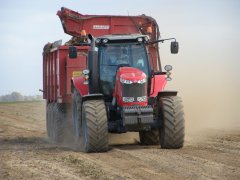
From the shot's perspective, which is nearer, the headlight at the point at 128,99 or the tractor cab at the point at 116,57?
the headlight at the point at 128,99

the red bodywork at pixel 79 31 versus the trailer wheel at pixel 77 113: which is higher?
the red bodywork at pixel 79 31

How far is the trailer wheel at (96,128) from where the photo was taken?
39.3ft

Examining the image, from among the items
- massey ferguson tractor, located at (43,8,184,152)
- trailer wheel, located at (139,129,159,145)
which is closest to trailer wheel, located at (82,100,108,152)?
massey ferguson tractor, located at (43,8,184,152)

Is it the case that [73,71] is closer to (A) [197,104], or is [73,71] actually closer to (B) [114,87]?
(B) [114,87]

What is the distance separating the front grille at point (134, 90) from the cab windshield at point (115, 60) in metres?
0.63

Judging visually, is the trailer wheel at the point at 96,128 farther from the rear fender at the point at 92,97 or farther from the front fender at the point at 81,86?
the front fender at the point at 81,86

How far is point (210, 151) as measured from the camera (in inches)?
449

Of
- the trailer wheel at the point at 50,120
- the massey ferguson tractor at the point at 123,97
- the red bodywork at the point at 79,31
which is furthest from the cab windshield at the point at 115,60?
the trailer wheel at the point at 50,120

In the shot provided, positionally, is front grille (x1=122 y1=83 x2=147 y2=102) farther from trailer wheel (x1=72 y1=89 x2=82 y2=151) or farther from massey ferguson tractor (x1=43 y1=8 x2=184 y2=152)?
trailer wheel (x1=72 y1=89 x2=82 y2=151)

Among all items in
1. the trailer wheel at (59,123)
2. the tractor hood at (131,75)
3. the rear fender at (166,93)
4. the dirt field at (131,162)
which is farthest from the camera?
the trailer wheel at (59,123)

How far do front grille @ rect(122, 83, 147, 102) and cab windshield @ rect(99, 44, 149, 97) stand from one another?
24.9 inches

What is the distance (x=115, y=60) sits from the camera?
514 inches

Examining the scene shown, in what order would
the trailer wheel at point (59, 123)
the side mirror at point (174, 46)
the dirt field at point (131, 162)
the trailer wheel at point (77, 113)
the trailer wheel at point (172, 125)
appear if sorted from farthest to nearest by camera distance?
the trailer wheel at point (59, 123) → the trailer wheel at point (77, 113) → the side mirror at point (174, 46) → the trailer wheel at point (172, 125) → the dirt field at point (131, 162)

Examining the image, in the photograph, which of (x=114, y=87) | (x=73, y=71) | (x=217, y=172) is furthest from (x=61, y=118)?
(x=217, y=172)
